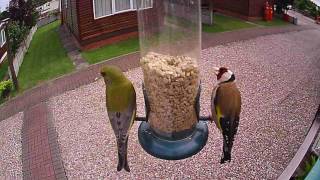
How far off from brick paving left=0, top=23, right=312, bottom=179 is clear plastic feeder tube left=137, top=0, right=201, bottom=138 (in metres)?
5.25

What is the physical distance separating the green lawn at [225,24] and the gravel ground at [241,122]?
2.11m

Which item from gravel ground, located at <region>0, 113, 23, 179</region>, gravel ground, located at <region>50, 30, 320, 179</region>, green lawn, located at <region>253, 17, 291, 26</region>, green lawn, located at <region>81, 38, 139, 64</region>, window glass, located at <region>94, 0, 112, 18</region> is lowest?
gravel ground, located at <region>0, 113, 23, 179</region>

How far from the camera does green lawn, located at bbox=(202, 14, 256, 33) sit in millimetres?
16156

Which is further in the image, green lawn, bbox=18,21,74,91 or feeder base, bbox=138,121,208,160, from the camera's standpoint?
green lawn, bbox=18,21,74,91

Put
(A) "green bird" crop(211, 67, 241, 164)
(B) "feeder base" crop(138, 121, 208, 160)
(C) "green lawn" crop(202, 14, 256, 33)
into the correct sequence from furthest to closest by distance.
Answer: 1. (C) "green lawn" crop(202, 14, 256, 33)
2. (B) "feeder base" crop(138, 121, 208, 160)
3. (A) "green bird" crop(211, 67, 241, 164)

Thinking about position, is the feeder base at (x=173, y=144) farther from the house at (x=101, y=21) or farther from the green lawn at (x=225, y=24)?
the green lawn at (x=225, y=24)

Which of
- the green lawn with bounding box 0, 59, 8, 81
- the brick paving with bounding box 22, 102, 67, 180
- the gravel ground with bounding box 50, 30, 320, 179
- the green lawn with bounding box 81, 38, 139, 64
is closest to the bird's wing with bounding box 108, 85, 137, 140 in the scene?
the gravel ground with bounding box 50, 30, 320, 179

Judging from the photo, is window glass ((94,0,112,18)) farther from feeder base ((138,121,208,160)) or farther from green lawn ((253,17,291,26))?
feeder base ((138,121,208,160))

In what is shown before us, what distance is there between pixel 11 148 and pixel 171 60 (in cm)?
718

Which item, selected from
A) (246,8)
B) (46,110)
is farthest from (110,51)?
(246,8)

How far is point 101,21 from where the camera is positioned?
49.5ft

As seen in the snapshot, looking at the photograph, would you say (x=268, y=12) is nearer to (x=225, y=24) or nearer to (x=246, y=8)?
(x=246, y=8)

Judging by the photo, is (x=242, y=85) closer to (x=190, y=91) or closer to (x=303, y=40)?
(x=303, y=40)

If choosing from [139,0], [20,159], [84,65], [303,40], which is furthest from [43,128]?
[303,40]
